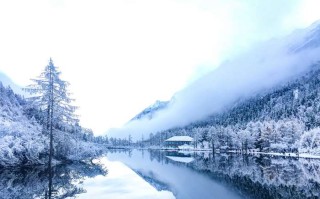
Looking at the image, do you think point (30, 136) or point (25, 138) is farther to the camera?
point (30, 136)

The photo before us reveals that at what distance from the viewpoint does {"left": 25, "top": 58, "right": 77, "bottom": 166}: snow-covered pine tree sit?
4722cm

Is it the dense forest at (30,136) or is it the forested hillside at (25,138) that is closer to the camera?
the dense forest at (30,136)

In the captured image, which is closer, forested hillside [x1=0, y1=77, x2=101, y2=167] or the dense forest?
the dense forest

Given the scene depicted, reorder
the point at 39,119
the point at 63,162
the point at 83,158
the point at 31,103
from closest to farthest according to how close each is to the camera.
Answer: the point at 31,103 → the point at 63,162 → the point at 39,119 → the point at 83,158

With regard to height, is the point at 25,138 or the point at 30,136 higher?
the point at 30,136

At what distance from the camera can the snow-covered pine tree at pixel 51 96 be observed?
47219 mm

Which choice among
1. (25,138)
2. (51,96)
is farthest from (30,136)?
(51,96)

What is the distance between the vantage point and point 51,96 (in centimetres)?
4784

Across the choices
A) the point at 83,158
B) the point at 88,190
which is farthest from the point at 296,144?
the point at 88,190

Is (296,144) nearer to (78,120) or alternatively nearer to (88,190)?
(78,120)

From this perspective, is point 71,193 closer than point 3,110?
Yes

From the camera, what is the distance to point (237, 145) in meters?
162

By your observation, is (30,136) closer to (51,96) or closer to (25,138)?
(25,138)

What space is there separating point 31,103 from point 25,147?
255 inches
